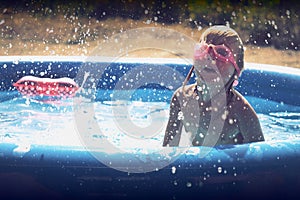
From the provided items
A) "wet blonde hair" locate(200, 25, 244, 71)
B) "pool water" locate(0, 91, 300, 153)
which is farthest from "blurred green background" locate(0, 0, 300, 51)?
"wet blonde hair" locate(200, 25, 244, 71)

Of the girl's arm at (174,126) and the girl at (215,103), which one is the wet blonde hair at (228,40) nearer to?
the girl at (215,103)

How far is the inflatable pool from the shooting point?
1735mm

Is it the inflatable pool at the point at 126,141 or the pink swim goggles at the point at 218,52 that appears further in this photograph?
the pink swim goggles at the point at 218,52

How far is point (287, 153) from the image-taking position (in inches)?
70.6

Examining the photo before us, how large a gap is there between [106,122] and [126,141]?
0.33 metres

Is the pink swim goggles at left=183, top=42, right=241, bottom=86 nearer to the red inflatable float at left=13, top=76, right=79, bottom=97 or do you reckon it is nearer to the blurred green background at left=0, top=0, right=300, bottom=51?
the red inflatable float at left=13, top=76, right=79, bottom=97

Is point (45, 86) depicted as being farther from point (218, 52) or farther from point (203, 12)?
point (203, 12)

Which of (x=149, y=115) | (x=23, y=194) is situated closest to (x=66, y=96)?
(x=149, y=115)

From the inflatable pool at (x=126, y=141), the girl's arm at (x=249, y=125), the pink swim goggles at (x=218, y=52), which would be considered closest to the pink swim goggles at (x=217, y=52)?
the pink swim goggles at (x=218, y=52)

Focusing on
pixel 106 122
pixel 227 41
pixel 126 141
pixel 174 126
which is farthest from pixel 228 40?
pixel 106 122

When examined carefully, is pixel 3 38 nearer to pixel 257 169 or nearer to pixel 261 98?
pixel 261 98

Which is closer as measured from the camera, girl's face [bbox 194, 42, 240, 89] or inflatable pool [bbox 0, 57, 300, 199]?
inflatable pool [bbox 0, 57, 300, 199]

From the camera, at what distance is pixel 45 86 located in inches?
145

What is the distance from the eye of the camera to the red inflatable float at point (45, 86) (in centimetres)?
364
